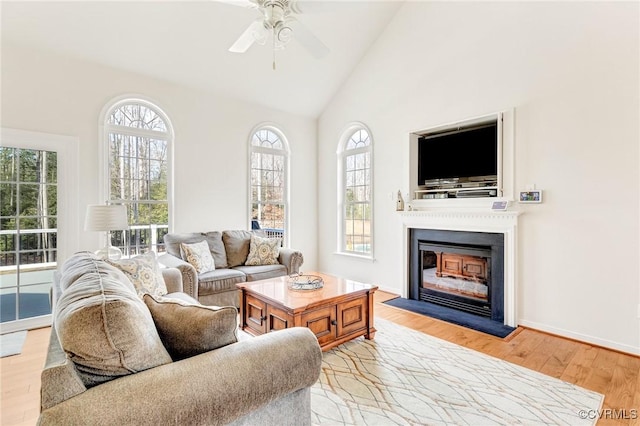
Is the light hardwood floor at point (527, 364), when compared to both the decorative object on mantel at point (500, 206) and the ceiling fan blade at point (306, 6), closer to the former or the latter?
the decorative object on mantel at point (500, 206)

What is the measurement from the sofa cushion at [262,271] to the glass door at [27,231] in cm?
205

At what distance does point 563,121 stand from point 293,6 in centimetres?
275

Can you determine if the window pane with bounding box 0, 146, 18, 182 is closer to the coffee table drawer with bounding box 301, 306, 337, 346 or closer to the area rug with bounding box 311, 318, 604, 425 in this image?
the coffee table drawer with bounding box 301, 306, 337, 346

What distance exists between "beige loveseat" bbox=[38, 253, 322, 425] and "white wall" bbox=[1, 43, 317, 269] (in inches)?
118

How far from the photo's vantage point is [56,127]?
3.47 m

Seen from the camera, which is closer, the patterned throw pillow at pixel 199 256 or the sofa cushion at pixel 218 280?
the sofa cushion at pixel 218 280

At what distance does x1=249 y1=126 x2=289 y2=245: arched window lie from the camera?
16.9ft

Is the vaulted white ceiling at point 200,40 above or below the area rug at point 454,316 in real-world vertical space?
above

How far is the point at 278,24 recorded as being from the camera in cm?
248

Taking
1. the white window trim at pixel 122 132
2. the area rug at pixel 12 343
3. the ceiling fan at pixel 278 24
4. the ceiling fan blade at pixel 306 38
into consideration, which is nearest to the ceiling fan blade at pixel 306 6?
the ceiling fan at pixel 278 24

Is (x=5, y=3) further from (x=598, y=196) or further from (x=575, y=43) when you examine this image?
(x=598, y=196)

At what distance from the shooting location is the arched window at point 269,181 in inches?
202

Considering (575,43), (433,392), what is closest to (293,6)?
(575,43)

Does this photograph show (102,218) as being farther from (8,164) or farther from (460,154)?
(460,154)
